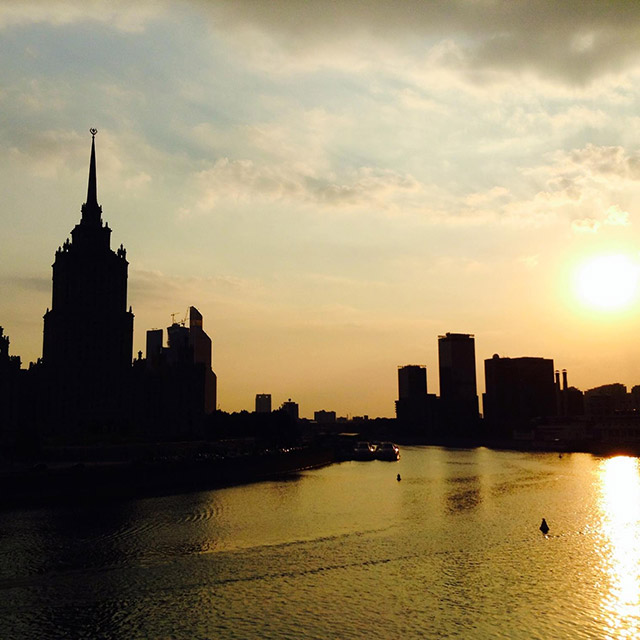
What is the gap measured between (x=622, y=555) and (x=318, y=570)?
2995cm

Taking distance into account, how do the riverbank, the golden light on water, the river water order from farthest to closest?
the riverbank < the golden light on water < the river water

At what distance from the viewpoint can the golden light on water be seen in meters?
47.6

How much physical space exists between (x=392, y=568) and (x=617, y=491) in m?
78.5

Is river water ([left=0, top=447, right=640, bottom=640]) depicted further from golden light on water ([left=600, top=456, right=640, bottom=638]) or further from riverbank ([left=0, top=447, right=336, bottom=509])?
riverbank ([left=0, top=447, right=336, bottom=509])

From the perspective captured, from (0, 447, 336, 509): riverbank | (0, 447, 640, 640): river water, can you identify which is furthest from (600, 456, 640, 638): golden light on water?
(0, 447, 336, 509): riverbank

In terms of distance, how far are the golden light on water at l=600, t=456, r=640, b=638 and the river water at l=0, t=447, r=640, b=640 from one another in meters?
0.22

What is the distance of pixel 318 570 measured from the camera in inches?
2291

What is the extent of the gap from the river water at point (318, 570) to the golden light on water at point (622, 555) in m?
0.22

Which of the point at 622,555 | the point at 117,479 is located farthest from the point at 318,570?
the point at 117,479

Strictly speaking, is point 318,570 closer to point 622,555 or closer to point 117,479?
point 622,555

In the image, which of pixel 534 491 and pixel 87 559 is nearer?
pixel 87 559

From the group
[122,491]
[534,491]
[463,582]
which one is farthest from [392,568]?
[534,491]

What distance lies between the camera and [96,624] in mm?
45062

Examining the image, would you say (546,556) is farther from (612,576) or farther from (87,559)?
(87,559)
